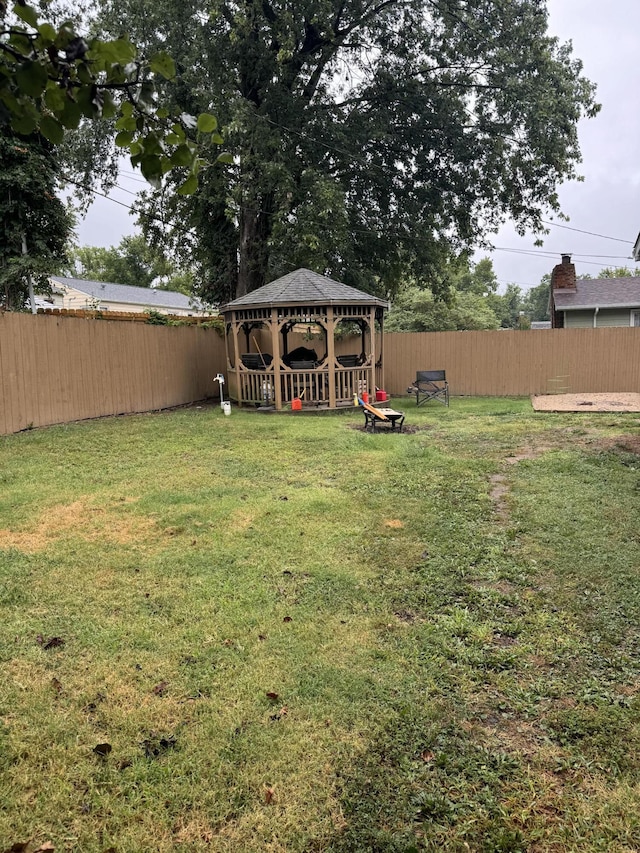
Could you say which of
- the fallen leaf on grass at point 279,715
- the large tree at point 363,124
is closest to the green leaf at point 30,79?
the fallen leaf on grass at point 279,715

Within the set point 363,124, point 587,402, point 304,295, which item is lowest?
point 587,402

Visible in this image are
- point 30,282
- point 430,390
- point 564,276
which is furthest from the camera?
point 564,276

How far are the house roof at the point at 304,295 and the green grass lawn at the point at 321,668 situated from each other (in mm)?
6810

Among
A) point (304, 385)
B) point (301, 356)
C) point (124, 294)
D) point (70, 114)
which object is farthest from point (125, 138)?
point (124, 294)

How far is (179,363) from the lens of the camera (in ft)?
42.5

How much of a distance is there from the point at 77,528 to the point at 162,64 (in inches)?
154

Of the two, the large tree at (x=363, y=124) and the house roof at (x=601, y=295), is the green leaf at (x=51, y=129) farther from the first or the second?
the house roof at (x=601, y=295)

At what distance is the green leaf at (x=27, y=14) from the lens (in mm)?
1179

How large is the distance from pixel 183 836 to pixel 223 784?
21 cm

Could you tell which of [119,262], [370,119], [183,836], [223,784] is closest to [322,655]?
[223,784]

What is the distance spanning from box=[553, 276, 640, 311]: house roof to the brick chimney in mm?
197

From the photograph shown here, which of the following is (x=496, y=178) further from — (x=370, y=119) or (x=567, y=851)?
(x=567, y=851)

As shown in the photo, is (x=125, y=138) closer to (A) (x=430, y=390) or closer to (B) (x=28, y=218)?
(B) (x=28, y=218)

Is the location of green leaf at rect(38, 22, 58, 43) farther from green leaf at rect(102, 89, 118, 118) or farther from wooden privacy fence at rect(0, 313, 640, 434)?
wooden privacy fence at rect(0, 313, 640, 434)
